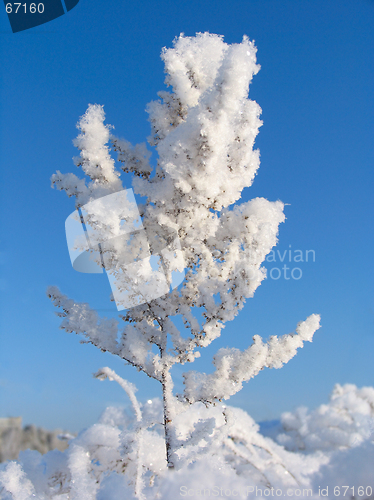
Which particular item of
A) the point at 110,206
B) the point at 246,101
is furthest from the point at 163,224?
the point at 246,101

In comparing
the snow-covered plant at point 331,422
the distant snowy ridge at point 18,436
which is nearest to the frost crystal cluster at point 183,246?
the snow-covered plant at point 331,422

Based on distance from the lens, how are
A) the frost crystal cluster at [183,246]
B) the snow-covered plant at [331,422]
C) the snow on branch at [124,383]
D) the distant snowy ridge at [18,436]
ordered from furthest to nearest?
the distant snowy ridge at [18,436] → the snow-covered plant at [331,422] → the snow on branch at [124,383] → the frost crystal cluster at [183,246]

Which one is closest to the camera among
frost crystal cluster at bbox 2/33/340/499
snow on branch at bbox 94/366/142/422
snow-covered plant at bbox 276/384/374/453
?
frost crystal cluster at bbox 2/33/340/499

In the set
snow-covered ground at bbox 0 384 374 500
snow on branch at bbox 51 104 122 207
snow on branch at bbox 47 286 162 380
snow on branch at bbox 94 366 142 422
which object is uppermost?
snow on branch at bbox 51 104 122 207

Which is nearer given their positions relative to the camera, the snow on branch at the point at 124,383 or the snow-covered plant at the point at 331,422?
the snow on branch at the point at 124,383

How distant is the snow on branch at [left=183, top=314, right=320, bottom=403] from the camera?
7.91 ft

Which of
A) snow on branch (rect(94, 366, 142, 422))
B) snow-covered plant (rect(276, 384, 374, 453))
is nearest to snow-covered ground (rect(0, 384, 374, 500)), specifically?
snow on branch (rect(94, 366, 142, 422))

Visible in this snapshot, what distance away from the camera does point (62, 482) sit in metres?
2.82

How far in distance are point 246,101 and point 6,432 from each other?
15.8 m

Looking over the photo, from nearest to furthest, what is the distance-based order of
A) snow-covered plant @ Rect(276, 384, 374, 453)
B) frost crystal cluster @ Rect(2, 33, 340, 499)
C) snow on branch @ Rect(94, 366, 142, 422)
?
frost crystal cluster @ Rect(2, 33, 340, 499) < snow on branch @ Rect(94, 366, 142, 422) < snow-covered plant @ Rect(276, 384, 374, 453)

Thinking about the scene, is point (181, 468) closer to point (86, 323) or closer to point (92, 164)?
point (86, 323)

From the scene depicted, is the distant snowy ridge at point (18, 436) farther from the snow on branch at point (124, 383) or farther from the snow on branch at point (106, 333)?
the snow on branch at point (106, 333)

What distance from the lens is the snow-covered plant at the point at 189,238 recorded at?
2336 millimetres

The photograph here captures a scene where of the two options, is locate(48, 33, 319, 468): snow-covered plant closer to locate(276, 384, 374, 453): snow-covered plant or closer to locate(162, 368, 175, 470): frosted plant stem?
locate(162, 368, 175, 470): frosted plant stem
